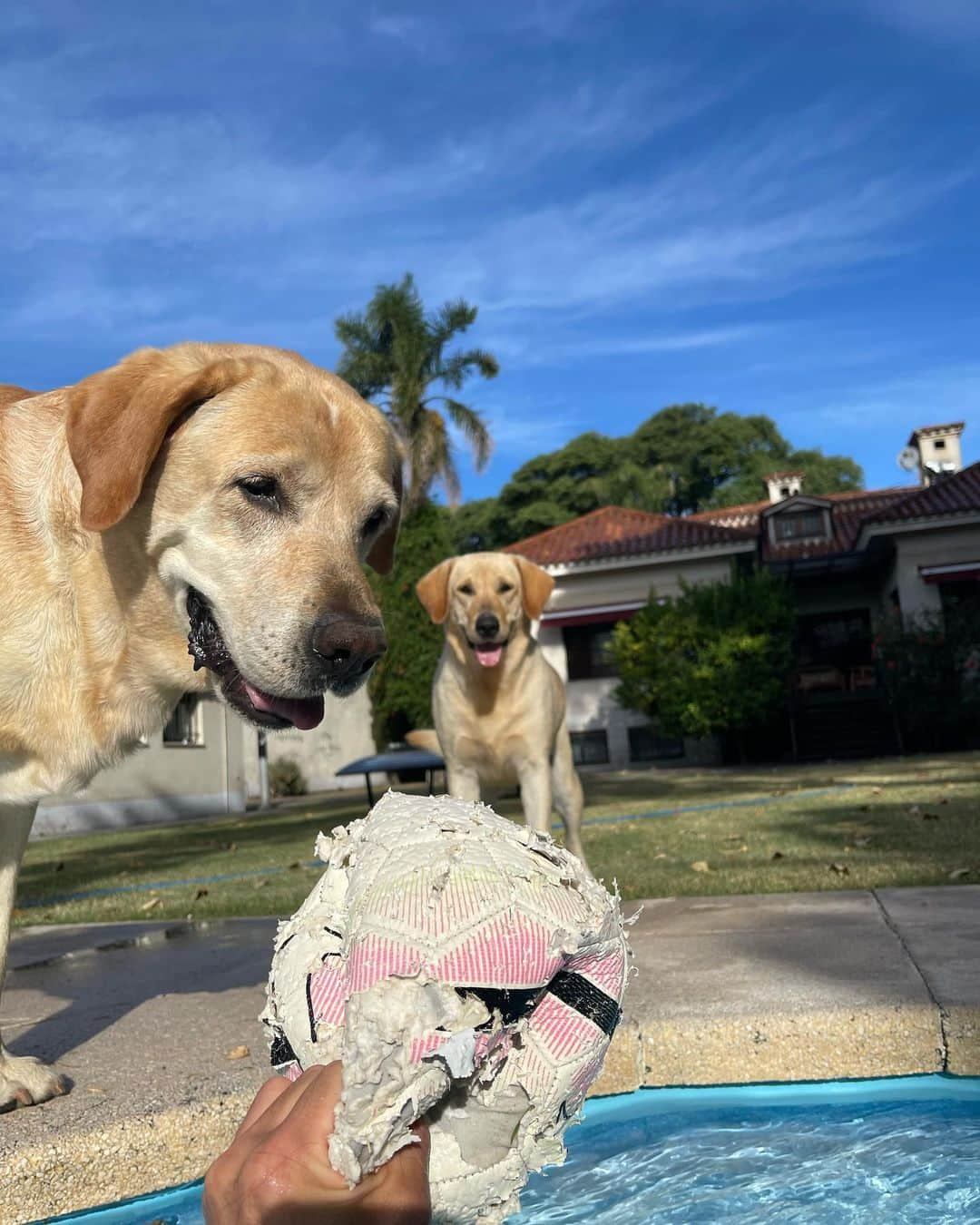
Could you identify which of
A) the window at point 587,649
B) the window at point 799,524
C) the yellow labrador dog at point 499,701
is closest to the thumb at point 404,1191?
the yellow labrador dog at point 499,701

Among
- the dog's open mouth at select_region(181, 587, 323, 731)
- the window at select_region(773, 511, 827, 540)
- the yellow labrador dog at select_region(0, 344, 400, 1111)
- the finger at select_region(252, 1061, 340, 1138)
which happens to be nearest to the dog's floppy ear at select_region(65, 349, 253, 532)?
the yellow labrador dog at select_region(0, 344, 400, 1111)

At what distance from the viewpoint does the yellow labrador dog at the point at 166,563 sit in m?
2.39

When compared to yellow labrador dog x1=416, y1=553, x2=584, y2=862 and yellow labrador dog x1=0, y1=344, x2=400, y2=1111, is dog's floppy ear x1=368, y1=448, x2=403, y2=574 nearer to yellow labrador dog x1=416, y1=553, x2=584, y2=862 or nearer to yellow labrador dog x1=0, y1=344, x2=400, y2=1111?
yellow labrador dog x1=0, y1=344, x2=400, y2=1111

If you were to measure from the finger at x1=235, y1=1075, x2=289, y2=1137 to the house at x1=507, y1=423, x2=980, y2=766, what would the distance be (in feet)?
75.1

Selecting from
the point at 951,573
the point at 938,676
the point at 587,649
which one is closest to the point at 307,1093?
the point at 938,676

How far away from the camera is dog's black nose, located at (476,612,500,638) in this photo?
646 cm

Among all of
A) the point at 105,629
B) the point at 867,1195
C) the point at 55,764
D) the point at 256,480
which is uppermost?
the point at 256,480

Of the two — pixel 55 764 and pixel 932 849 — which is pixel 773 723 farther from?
pixel 55 764

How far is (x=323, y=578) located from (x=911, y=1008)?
1.81 metres

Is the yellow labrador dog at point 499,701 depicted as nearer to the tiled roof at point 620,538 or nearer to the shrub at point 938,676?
the shrub at point 938,676

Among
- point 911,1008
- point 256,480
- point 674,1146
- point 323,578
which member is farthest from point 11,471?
point 911,1008

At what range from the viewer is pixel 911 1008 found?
271 centimetres

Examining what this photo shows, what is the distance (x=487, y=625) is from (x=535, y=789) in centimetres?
102

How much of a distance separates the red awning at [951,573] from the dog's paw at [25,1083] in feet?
77.7
